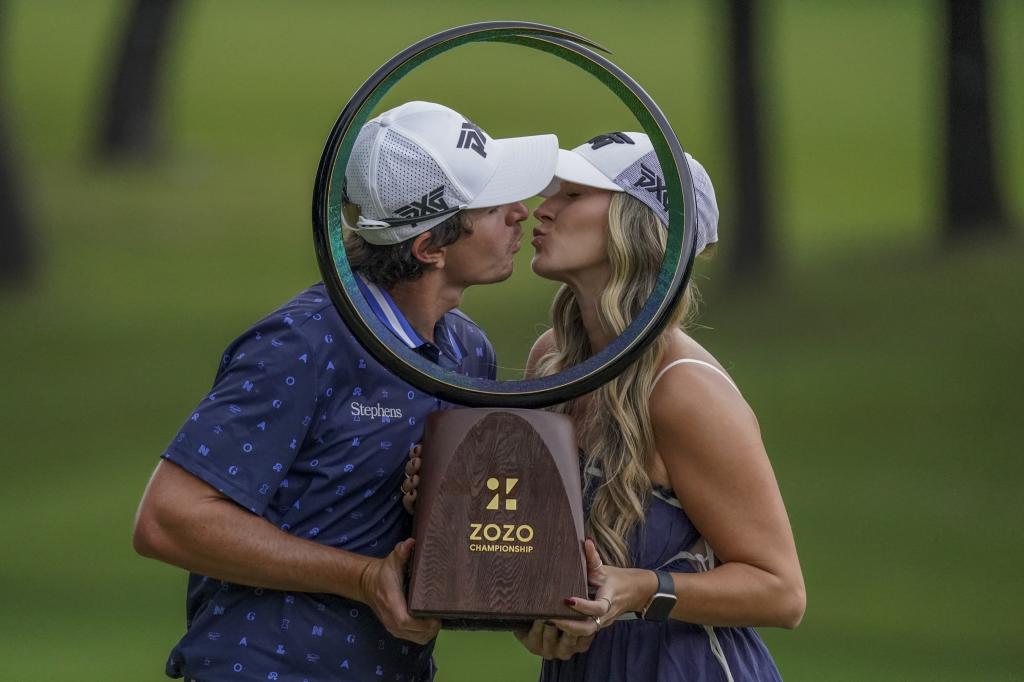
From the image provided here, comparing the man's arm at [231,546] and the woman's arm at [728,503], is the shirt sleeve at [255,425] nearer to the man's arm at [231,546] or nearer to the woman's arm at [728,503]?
the man's arm at [231,546]

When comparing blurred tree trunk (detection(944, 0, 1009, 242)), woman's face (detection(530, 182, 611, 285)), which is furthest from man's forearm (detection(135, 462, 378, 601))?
blurred tree trunk (detection(944, 0, 1009, 242))

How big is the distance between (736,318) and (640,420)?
7590mm

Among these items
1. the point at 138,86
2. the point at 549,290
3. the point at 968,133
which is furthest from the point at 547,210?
the point at 138,86

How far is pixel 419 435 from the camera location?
9.11ft

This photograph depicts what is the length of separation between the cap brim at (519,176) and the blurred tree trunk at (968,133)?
7796 millimetres

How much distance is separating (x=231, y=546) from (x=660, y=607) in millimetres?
724

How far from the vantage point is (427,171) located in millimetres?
2727

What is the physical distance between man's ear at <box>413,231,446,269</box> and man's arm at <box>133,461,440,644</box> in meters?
0.54

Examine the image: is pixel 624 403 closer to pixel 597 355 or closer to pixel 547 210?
pixel 597 355

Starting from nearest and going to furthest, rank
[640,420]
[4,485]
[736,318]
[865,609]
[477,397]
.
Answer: [477,397] → [640,420] → [865,609] → [4,485] → [736,318]

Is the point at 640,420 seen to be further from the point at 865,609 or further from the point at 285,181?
the point at 285,181

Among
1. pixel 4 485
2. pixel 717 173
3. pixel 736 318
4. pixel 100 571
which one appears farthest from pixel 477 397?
pixel 717 173

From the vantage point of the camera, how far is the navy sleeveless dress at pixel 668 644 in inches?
110

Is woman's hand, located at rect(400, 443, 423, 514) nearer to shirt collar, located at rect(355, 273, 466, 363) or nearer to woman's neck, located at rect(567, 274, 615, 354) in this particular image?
shirt collar, located at rect(355, 273, 466, 363)
